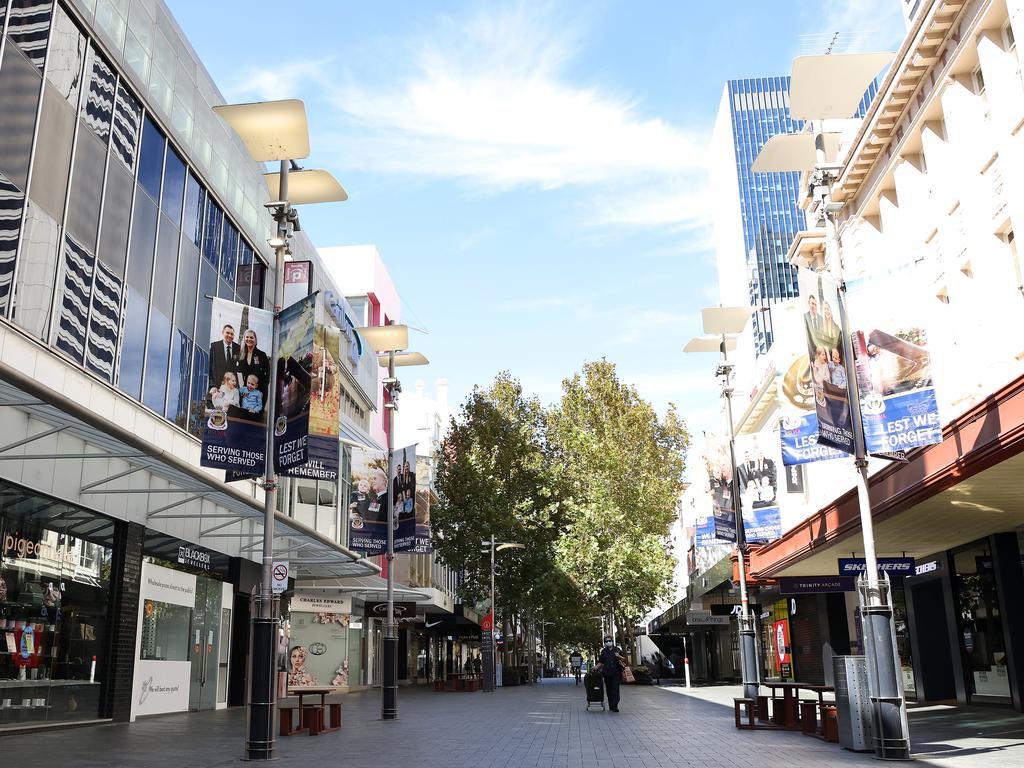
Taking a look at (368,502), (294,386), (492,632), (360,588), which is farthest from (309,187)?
(492,632)

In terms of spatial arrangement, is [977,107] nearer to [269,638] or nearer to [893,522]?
[893,522]

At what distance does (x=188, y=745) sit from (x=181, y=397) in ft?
31.0

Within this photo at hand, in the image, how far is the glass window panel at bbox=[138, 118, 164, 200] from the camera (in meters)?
19.8

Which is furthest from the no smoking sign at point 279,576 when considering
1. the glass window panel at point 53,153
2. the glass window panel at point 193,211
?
the glass window panel at point 193,211

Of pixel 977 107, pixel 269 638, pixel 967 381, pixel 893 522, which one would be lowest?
pixel 269 638

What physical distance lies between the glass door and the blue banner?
1522 centimetres

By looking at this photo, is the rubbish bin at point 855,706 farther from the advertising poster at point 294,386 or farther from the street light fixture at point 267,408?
the advertising poster at point 294,386

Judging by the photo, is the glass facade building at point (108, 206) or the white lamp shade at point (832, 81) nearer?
the white lamp shade at point (832, 81)

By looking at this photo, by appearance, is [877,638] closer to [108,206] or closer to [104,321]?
[104,321]

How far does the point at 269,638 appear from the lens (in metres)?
13.1

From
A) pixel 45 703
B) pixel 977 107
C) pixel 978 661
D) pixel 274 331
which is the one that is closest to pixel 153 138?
pixel 274 331

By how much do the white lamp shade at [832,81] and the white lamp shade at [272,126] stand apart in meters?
7.25

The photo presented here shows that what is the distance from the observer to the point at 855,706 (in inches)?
499

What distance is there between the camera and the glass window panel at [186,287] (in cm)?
2166
